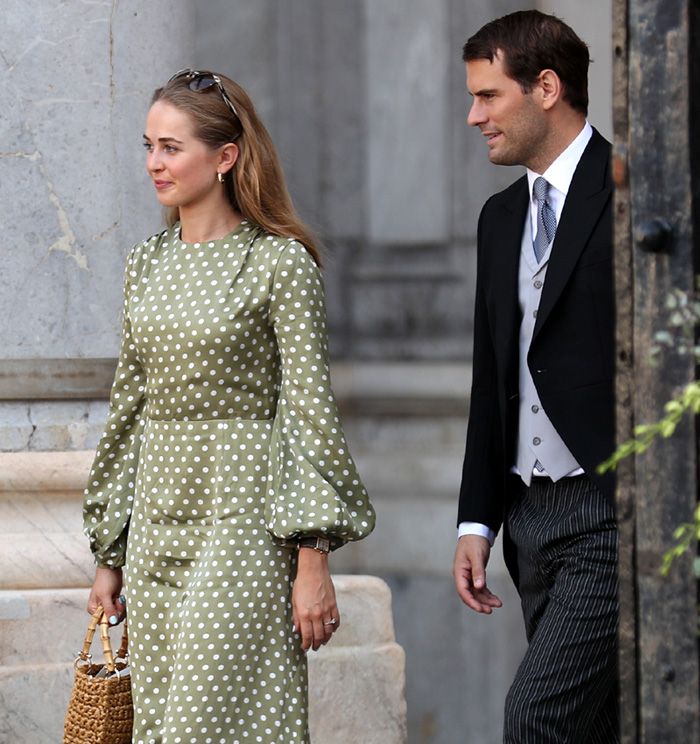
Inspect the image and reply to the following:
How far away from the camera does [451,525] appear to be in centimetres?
563

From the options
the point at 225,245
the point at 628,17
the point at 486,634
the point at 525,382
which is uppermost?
the point at 628,17

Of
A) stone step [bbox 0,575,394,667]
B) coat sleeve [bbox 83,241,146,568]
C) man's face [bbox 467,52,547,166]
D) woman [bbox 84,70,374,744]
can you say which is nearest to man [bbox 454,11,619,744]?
man's face [bbox 467,52,547,166]

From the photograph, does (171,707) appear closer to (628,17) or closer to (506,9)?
(628,17)

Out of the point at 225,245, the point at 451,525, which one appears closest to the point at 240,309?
the point at 225,245

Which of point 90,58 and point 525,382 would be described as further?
point 90,58

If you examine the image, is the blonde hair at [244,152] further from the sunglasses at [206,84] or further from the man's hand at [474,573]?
the man's hand at [474,573]

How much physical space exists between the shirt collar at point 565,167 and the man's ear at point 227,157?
63 centimetres

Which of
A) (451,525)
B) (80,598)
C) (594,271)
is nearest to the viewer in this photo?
(594,271)

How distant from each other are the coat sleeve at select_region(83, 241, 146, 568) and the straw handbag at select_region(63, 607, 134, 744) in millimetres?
187

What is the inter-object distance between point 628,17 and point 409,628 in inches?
117

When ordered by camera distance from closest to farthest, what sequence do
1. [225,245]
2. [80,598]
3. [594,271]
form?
[594,271]
[225,245]
[80,598]

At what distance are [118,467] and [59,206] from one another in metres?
1.23

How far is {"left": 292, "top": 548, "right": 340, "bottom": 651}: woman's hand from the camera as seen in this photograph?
371 centimetres

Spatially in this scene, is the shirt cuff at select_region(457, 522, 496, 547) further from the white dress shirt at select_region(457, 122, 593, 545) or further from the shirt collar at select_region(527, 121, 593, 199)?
the shirt collar at select_region(527, 121, 593, 199)
